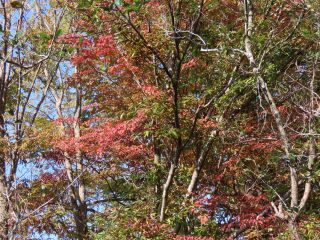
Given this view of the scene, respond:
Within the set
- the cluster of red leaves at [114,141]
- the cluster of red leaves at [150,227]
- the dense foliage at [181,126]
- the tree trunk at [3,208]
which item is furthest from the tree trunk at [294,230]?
the tree trunk at [3,208]

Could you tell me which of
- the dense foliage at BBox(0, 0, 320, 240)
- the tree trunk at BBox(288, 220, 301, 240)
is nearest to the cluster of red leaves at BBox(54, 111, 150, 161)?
the dense foliage at BBox(0, 0, 320, 240)

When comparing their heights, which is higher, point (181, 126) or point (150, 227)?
point (181, 126)

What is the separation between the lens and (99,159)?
A: 30.6ft

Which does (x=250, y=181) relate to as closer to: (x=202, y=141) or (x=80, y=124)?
(x=202, y=141)

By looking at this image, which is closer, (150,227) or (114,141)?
(150,227)

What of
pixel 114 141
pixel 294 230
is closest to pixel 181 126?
pixel 114 141

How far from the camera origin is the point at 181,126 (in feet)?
24.6

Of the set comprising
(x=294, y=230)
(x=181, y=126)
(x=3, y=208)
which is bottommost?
(x=294, y=230)

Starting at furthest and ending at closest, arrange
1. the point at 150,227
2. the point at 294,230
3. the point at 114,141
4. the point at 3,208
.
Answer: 1. the point at 114,141
2. the point at 3,208
3. the point at 150,227
4. the point at 294,230

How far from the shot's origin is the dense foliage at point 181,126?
6555mm

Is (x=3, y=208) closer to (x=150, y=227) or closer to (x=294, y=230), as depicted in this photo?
(x=150, y=227)

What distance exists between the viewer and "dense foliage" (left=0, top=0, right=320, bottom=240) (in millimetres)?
6555

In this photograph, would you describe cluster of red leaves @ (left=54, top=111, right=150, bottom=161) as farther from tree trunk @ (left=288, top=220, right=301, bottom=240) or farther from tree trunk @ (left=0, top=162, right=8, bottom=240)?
tree trunk @ (left=288, top=220, right=301, bottom=240)

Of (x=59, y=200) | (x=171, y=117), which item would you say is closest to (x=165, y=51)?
(x=171, y=117)
